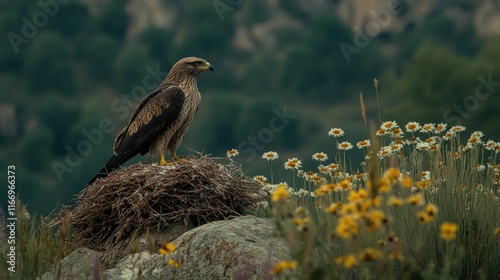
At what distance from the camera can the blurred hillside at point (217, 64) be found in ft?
216

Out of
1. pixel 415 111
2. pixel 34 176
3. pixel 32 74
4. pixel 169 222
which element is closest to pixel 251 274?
pixel 169 222

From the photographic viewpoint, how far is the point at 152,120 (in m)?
9.95

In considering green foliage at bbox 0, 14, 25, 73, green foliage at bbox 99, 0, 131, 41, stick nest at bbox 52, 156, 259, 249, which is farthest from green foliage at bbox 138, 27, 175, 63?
stick nest at bbox 52, 156, 259, 249

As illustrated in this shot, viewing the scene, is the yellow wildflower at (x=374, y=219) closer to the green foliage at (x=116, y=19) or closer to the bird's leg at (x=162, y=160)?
the bird's leg at (x=162, y=160)

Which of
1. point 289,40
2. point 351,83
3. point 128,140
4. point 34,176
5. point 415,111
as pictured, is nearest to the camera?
point 128,140

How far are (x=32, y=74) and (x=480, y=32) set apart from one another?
39234mm

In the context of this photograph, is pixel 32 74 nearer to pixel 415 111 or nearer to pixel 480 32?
pixel 480 32

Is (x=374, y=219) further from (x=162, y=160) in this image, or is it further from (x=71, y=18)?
(x=71, y=18)

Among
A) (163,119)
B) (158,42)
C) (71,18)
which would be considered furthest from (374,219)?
(71,18)

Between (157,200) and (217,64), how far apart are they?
71.6 m

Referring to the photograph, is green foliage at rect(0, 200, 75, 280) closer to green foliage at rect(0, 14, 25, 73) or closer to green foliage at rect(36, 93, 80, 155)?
green foliage at rect(36, 93, 80, 155)

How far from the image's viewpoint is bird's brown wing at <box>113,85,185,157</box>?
9914 millimetres

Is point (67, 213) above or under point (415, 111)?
under

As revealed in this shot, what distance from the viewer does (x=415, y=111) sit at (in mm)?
40562
